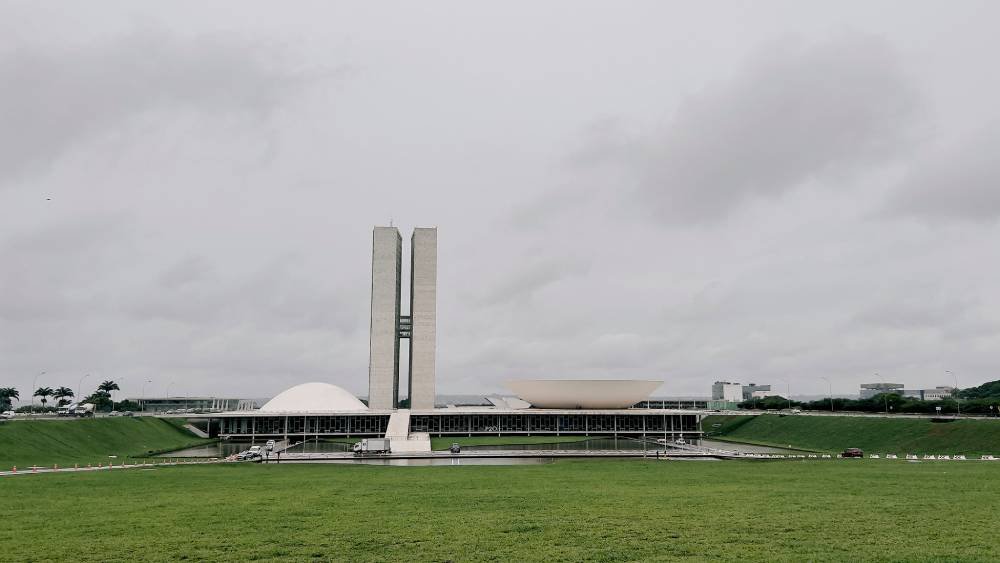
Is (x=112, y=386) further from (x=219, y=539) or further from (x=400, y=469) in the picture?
(x=219, y=539)

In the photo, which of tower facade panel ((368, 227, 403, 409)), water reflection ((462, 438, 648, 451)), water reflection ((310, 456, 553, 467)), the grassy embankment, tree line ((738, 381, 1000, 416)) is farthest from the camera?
tower facade panel ((368, 227, 403, 409))

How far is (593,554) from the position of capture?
13.3 metres

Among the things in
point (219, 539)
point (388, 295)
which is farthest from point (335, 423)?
point (219, 539)

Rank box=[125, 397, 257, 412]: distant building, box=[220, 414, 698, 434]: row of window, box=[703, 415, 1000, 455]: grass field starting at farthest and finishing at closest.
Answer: box=[125, 397, 257, 412]: distant building < box=[220, 414, 698, 434]: row of window < box=[703, 415, 1000, 455]: grass field

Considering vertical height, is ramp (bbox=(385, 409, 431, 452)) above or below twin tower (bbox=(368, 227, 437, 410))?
below

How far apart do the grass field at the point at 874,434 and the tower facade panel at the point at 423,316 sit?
35820 millimetres

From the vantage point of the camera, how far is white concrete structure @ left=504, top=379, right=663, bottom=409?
8038cm

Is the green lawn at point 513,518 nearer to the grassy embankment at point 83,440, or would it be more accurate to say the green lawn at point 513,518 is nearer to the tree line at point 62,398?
the grassy embankment at point 83,440

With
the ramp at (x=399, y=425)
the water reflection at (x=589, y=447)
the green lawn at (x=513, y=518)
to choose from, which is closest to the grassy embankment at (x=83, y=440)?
the ramp at (x=399, y=425)

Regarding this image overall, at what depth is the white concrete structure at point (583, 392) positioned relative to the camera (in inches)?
3164

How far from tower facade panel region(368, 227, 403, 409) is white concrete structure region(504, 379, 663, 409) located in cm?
1432

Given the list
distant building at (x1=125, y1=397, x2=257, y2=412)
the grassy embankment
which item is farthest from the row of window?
distant building at (x1=125, y1=397, x2=257, y2=412)

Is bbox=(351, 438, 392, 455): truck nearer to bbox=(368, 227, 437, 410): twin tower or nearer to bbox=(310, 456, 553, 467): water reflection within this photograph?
bbox=(310, 456, 553, 467): water reflection

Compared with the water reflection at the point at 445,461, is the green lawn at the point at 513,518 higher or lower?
higher
